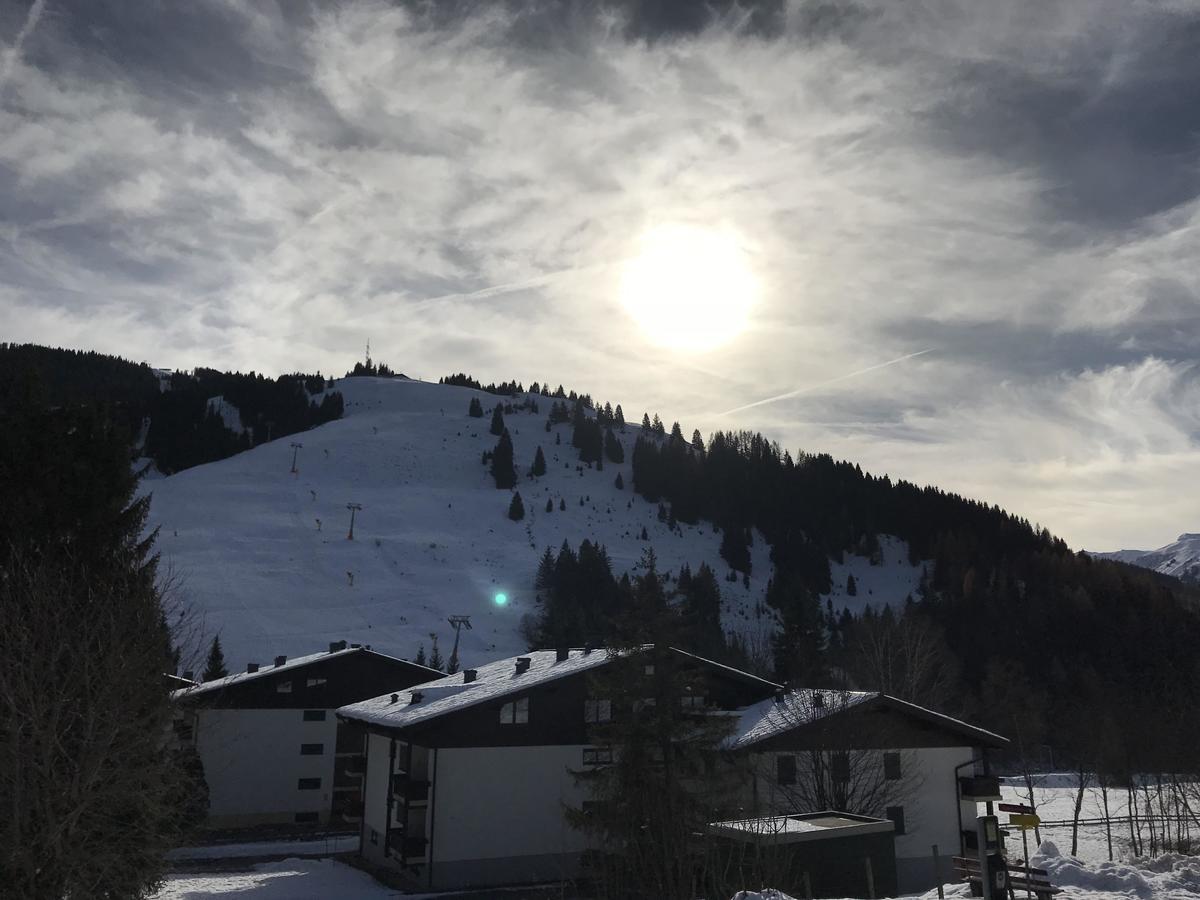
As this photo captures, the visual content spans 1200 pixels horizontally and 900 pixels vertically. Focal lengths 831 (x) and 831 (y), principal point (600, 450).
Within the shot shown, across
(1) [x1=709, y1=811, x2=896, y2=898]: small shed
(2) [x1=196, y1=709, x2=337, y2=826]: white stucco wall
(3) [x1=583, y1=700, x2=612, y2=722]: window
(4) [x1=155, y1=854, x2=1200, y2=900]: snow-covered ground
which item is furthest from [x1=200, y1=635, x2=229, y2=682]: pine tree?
(1) [x1=709, y1=811, x2=896, y2=898]: small shed

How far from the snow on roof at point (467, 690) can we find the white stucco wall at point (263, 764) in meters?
10.5

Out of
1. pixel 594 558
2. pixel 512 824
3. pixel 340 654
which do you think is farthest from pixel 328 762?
pixel 594 558

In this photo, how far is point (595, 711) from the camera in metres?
31.9

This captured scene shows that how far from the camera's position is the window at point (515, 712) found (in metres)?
30.3

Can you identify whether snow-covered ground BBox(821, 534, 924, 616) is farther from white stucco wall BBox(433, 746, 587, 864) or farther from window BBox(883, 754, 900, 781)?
white stucco wall BBox(433, 746, 587, 864)

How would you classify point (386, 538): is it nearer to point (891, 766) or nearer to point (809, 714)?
point (809, 714)

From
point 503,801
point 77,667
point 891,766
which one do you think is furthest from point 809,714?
point 77,667

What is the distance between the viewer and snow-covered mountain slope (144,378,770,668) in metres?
96.2

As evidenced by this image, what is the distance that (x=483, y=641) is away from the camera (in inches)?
3851

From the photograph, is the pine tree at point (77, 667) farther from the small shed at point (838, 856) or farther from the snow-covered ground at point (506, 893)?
the small shed at point (838, 856)

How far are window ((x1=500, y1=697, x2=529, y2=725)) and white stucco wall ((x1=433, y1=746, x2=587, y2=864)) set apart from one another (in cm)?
94

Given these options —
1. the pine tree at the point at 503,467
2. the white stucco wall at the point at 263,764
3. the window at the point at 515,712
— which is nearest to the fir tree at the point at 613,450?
the pine tree at the point at 503,467

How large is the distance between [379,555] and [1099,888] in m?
111

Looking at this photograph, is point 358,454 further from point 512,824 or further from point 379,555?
point 512,824
